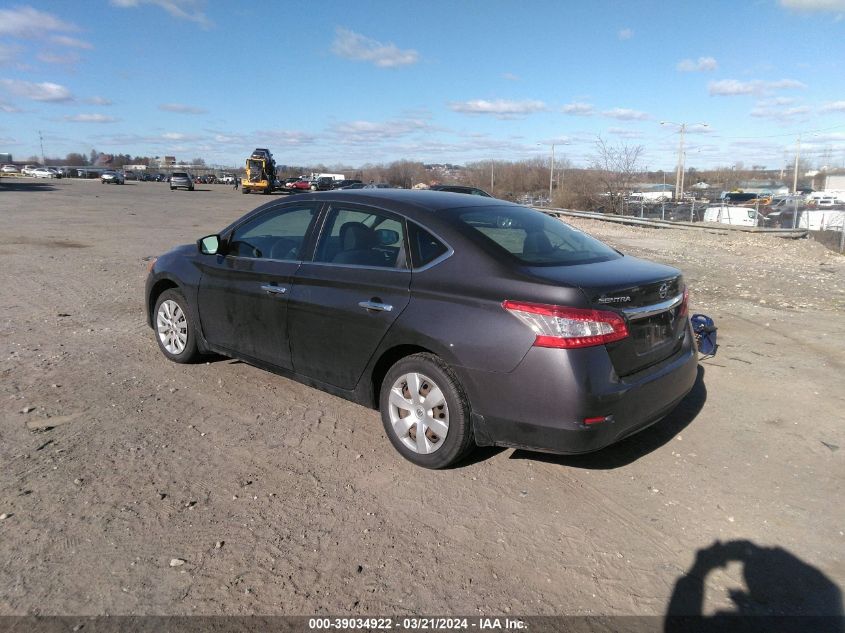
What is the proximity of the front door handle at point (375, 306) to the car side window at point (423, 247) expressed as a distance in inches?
12.1

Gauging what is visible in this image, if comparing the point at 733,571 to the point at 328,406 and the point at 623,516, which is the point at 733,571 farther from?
the point at 328,406

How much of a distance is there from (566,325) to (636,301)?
0.55 meters

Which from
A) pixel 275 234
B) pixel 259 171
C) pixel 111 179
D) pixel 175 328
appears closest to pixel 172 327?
pixel 175 328

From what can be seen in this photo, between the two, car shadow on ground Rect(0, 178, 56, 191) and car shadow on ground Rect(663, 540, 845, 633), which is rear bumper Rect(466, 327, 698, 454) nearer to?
car shadow on ground Rect(663, 540, 845, 633)

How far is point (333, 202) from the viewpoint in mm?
4598

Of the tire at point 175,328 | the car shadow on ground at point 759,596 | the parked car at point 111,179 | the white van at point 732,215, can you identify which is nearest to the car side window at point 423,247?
the car shadow on ground at point 759,596

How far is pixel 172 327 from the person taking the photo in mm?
5723

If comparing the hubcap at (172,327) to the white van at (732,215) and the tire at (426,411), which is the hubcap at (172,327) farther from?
the white van at (732,215)

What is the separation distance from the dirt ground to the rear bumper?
1.28ft

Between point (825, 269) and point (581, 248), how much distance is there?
38.4 feet

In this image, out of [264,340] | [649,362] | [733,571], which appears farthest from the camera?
[264,340]

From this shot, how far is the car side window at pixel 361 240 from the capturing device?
414 cm

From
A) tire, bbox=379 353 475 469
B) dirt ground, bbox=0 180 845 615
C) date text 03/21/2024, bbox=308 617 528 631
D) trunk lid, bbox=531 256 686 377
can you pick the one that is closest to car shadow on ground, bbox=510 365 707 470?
dirt ground, bbox=0 180 845 615

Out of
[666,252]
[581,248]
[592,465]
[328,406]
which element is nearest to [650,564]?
[592,465]
